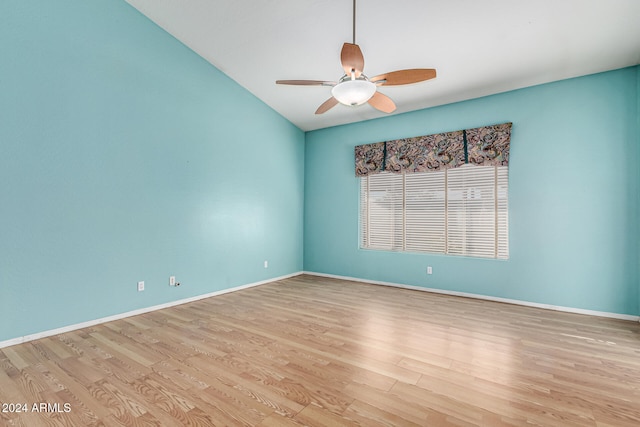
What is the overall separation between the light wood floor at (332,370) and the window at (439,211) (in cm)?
126

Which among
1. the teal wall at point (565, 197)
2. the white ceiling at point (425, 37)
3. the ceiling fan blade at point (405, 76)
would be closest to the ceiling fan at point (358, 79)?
the ceiling fan blade at point (405, 76)

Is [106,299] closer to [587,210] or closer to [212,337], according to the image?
[212,337]

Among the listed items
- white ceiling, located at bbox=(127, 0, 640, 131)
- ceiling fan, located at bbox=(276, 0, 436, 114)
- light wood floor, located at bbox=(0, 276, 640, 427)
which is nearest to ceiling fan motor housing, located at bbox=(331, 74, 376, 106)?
ceiling fan, located at bbox=(276, 0, 436, 114)

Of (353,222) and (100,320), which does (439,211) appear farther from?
(100,320)

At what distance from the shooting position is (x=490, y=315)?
358 cm

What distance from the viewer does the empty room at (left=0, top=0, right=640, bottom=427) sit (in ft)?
6.66

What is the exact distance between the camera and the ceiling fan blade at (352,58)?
7.38 feet

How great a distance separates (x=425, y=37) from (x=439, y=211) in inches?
102

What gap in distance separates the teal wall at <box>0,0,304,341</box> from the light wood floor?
586 millimetres

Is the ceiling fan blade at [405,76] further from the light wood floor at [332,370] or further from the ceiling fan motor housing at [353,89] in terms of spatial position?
the light wood floor at [332,370]

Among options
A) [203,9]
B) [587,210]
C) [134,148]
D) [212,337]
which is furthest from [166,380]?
[587,210]

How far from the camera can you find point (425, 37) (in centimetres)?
333

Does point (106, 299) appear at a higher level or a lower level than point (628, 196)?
lower

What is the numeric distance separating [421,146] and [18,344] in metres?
5.57
